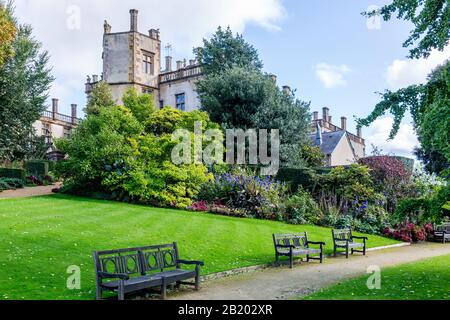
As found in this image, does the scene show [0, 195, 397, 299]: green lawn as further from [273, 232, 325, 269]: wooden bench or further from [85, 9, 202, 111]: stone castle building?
[85, 9, 202, 111]: stone castle building

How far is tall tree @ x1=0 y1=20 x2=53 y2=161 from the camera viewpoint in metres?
30.3

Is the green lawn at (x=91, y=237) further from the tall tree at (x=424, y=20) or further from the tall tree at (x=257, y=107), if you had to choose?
the tall tree at (x=257, y=107)

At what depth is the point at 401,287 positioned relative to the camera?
30.2 ft

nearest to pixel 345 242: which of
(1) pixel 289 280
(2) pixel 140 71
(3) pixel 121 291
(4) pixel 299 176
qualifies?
(1) pixel 289 280

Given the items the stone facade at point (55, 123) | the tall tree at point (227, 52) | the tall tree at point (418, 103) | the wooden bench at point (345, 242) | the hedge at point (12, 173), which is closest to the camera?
the tall tree at point (418, 103)

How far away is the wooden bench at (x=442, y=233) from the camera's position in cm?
1999

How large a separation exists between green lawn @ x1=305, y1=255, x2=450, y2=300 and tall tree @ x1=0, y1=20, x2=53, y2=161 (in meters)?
26.5

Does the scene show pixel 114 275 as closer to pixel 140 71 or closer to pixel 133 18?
A: pixel 140 71

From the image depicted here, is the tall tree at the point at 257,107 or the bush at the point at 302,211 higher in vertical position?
the tall tree at the point at 257,107

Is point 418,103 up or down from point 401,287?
up

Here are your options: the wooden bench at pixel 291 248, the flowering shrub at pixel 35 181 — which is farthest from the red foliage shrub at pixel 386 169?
the flowering shrub at pixel 35 181

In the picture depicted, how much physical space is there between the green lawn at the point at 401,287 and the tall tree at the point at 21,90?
26482 millimetres

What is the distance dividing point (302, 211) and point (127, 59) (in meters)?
27.8
